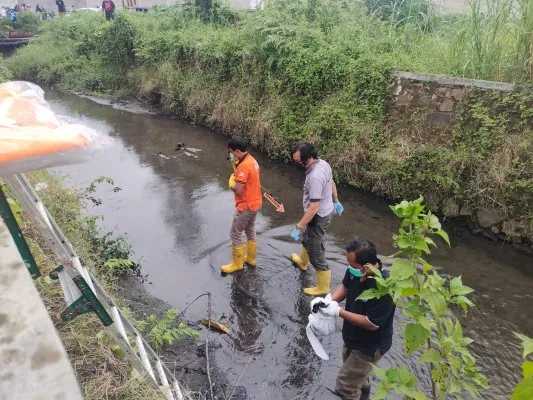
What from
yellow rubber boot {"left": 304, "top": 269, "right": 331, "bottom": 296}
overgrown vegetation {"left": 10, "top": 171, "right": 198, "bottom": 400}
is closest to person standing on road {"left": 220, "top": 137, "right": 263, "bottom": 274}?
yellow rubber boot {"left": 304, "top": 269, "right": 331, "bottom": 296}

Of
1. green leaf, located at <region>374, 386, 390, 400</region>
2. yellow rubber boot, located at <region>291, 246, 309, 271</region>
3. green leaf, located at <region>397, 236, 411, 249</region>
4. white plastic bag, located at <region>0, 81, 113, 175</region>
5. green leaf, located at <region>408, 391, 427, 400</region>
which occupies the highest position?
white plastic bag, located at <region>0, 81, 113, 175</region>

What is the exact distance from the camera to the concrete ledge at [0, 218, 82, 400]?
1.32m

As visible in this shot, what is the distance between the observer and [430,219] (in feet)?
6.84

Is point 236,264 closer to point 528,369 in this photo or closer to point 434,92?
point 528,369

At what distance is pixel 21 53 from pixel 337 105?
20077 mm

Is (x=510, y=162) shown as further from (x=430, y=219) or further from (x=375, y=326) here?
(x=430, y=219)

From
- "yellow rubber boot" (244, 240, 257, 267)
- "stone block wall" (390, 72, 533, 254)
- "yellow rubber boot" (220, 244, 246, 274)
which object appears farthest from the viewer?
"stone block wall" (390, 72, 533, 254)

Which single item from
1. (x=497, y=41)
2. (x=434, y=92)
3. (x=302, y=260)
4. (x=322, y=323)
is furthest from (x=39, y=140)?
(x=497, y=41)

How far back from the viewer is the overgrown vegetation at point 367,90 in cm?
629

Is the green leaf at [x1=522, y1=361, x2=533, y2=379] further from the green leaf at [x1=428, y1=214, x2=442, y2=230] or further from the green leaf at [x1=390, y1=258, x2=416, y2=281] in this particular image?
the green leaf at [x1=428, y1=214, x2=442, y2=230]

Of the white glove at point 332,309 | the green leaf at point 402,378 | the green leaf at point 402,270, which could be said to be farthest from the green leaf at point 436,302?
the white glove at point 332,309

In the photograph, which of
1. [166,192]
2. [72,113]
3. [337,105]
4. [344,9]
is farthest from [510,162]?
[72,113]

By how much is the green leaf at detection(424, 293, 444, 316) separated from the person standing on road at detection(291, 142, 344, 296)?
8.33 feet

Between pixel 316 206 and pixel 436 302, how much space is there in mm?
2573
